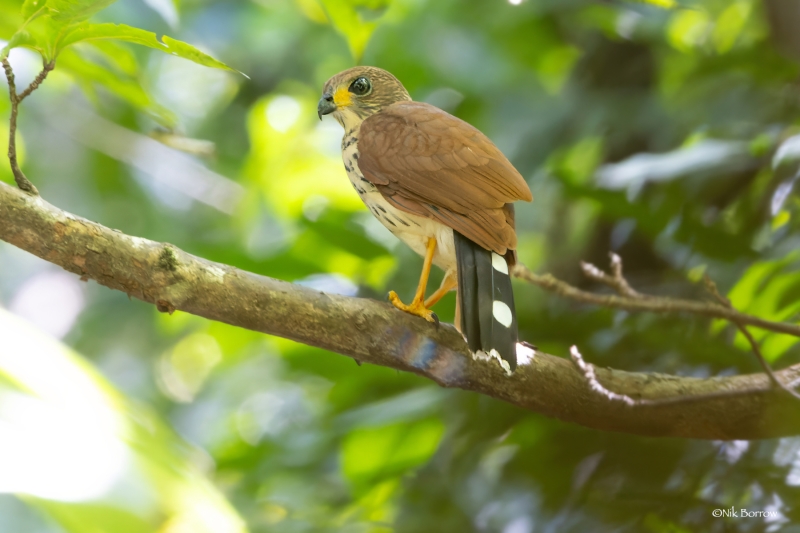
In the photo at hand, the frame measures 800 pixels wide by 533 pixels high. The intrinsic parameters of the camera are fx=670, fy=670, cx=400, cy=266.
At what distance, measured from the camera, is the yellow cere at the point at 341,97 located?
187 cm

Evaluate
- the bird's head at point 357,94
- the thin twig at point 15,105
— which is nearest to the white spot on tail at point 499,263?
the bird's head at point 357,94

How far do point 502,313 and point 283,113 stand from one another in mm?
2658

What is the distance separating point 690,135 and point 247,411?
2573mm

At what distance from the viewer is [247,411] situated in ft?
11.9

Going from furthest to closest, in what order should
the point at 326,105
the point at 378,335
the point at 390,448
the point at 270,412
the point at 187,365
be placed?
the point at 187,365
the point at 270,412
the point at 390,448
the point at 326,105
the point at 378,335

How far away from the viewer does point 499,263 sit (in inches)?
62.7

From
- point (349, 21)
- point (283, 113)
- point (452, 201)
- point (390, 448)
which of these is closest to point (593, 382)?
point (452, 201)

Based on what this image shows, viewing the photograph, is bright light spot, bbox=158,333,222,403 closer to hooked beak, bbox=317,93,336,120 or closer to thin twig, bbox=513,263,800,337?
hooked beak, bbox=317,93,336,120

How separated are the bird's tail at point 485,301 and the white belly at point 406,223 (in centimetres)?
9

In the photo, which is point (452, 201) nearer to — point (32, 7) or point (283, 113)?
point (32, 7)

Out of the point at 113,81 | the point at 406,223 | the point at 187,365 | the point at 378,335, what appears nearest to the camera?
the point at 378,335

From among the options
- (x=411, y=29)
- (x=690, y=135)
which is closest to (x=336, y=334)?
(x=411, y=29)

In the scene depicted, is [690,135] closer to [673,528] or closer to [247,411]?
[673,528]

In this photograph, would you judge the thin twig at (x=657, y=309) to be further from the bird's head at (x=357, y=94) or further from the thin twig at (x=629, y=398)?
the bird's head at (x=357, y=94)
